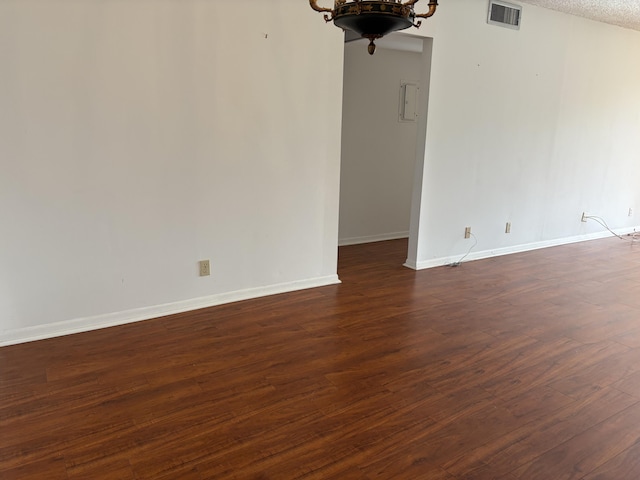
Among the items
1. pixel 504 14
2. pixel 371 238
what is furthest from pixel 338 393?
pixel 504 14

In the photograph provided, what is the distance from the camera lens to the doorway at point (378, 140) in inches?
214

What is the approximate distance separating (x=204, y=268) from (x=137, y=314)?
0.55 meters

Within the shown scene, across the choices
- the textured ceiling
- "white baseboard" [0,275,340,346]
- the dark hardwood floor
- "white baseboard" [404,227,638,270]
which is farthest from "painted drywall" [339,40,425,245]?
the dark hardwood floor

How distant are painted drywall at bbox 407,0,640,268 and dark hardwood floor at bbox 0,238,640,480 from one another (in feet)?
4.46

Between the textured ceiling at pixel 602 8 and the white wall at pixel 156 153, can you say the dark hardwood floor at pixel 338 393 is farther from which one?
the textured ceiling at pixel 602 8

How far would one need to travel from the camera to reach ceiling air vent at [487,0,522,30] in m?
4.55

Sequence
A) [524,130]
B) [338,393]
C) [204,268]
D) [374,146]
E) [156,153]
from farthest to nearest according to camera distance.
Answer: [374,146] → [524,130] → [204,268] → [156,153] → [338,393]

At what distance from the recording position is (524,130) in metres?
5.16

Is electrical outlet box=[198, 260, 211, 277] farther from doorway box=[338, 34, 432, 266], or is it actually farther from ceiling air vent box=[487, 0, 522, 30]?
ceiling air vent box=[487, 0, 522, 30]

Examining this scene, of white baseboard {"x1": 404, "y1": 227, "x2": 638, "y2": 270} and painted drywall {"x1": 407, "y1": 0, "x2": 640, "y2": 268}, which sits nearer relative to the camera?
painted drywall {"x1": 407, "y1": 0, "x2": 640, "y2": 268}

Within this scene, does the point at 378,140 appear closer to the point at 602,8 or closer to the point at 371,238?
the point at 371,238

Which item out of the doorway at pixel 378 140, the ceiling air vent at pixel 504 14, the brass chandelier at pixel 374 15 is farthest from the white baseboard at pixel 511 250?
the brass chandelier at pixel 374 15

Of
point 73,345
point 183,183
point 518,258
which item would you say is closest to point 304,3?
point 183,183

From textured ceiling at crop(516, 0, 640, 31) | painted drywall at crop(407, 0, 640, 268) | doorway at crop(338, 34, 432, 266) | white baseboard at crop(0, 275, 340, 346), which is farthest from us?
doorway at crop(338, 34, 432, 266)
